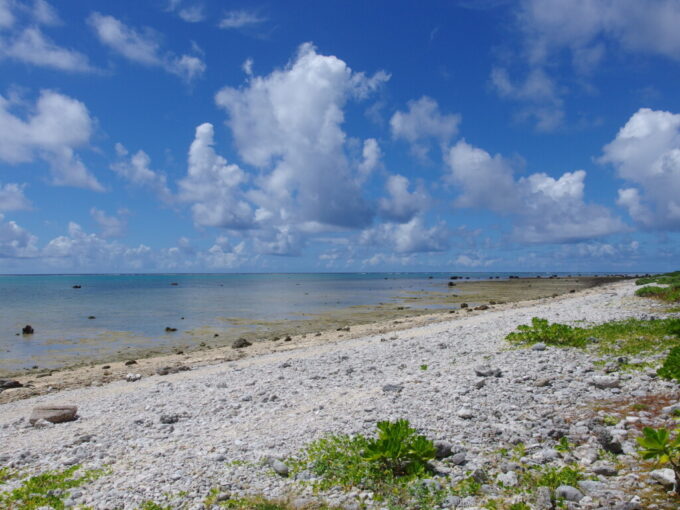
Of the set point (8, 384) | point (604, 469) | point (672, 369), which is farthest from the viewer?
point (8, 384)

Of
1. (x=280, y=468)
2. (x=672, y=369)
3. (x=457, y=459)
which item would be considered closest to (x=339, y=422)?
(x=280, y=468)

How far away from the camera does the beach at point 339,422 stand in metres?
6.78

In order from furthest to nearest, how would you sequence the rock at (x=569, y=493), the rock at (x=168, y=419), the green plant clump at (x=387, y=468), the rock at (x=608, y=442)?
the rock at (x=168, y=419), the rock at (x=608, y=442), the green plant clump at (x=387, y=468), the rock at (x=569, y=493)

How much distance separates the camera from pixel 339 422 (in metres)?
9.15

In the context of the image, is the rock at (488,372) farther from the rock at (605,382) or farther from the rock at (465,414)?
the rock at (465,414)

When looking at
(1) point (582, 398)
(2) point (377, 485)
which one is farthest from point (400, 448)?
(1) point (582, 398)

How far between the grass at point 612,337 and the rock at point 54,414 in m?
14.3

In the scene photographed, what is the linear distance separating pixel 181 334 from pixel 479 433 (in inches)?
1208

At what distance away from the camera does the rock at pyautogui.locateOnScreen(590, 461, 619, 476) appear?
6.19 m

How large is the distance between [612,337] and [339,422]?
1101 centimetres

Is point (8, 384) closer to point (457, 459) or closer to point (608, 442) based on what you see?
point (457, 459)

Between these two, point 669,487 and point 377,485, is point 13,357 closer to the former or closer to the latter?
point 377,485

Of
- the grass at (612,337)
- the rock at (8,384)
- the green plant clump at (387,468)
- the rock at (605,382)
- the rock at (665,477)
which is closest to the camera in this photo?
the rock at (665,477)

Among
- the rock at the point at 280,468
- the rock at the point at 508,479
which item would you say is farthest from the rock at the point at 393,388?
the rock at the point at 508,479
